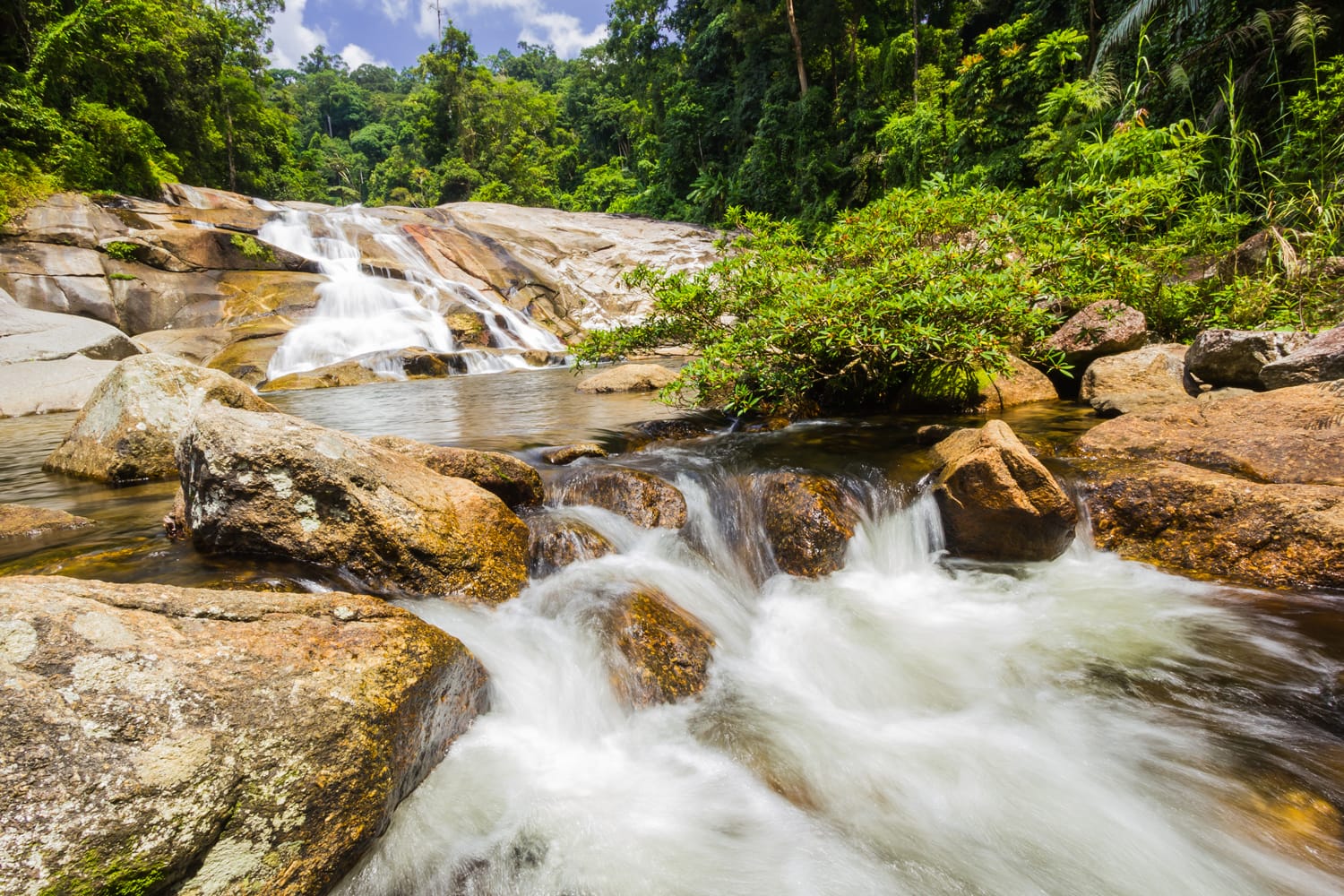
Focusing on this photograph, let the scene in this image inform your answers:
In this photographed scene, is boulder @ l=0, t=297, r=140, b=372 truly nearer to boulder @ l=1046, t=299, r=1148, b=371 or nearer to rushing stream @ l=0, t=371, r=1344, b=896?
rushing stream @ l=0, t=371, r=1344, b=896

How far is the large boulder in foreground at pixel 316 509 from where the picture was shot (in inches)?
124

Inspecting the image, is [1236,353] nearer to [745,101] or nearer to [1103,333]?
[1103,333]

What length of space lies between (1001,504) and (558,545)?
3043 millimetres

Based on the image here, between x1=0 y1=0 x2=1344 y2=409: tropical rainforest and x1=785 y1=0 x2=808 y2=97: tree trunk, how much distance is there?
0.81ft

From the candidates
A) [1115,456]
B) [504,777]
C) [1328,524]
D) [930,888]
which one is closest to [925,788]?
[930,888]

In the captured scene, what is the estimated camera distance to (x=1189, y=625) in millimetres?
3488

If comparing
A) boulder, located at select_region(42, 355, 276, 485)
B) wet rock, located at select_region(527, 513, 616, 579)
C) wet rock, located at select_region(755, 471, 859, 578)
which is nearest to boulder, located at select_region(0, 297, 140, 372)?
boulder, located at select_region(42, 355, 276, 485)

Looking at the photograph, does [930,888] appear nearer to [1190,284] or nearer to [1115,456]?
[1115,456]

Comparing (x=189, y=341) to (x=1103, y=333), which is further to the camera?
(x=189, y=341)

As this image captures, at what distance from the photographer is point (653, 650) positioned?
319 cm

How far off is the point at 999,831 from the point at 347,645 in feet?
8.75

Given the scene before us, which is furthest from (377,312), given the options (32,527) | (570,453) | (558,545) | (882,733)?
(882,733)

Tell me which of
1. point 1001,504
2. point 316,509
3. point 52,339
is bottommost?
point 1001,504

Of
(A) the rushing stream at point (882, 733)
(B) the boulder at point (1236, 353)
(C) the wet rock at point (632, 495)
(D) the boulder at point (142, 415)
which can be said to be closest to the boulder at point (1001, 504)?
Answer: (A) the rushing stream at point (882, 733)
